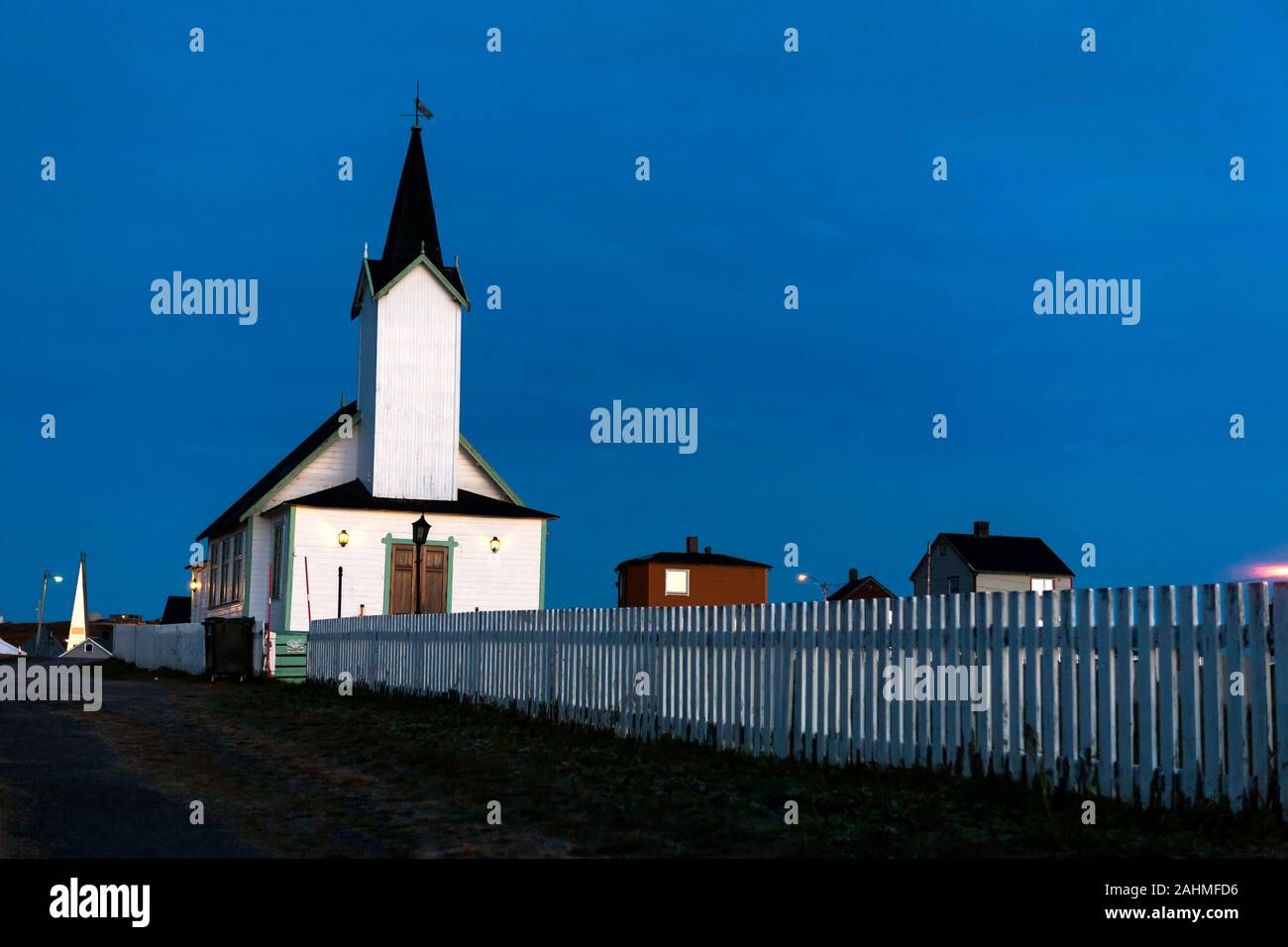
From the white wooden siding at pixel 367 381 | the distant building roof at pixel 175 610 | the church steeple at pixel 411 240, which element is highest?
the church steeple at pixel 411 240

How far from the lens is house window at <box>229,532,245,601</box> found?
117 ft

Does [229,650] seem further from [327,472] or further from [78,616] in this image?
[78,616]

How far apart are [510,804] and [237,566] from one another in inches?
1123

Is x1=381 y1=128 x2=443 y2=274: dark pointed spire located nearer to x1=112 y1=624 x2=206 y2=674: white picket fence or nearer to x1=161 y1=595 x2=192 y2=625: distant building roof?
Answer: x1=112 y1=624 x2=206 y2=674: white picket fence

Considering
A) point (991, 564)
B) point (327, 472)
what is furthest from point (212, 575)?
point (991, 564)

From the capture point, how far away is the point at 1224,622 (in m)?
8.50

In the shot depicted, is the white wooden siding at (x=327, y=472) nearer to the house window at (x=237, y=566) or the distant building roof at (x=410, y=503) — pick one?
the distant building roof at (x=410, y=503)

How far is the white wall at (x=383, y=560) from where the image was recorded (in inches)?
1238

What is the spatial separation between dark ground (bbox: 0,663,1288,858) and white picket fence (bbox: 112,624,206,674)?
17591 mm

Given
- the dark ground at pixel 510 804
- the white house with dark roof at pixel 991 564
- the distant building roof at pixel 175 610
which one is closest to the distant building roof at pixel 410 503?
the dark ground at pixel 510 804

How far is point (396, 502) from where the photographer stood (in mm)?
32344

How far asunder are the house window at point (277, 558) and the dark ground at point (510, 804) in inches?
682
